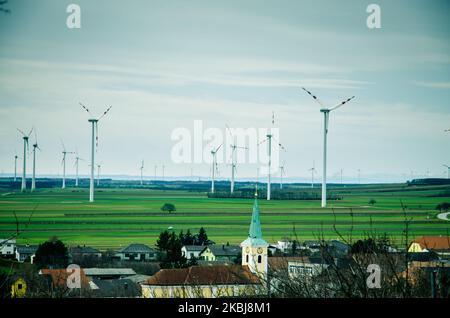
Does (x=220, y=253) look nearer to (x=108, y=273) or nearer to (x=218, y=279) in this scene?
(x=108, y=273)

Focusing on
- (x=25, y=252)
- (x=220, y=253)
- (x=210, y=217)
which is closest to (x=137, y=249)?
(x=220, y=253)

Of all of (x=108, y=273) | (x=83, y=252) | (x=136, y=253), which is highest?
(x=83, y=252)

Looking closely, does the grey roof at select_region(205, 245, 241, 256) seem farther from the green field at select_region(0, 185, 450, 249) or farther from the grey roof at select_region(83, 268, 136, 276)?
the grey roof at select_region(83, 268, 136, 276)

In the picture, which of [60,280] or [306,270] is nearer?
[306,270]

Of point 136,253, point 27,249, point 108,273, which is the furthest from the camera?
point 136,253

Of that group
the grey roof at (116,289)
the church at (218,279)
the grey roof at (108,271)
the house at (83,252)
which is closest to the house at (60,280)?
the grey roof at (116,289)

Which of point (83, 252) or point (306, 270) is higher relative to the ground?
point (306, 270)

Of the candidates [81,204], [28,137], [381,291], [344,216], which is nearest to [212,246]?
[344,216]
